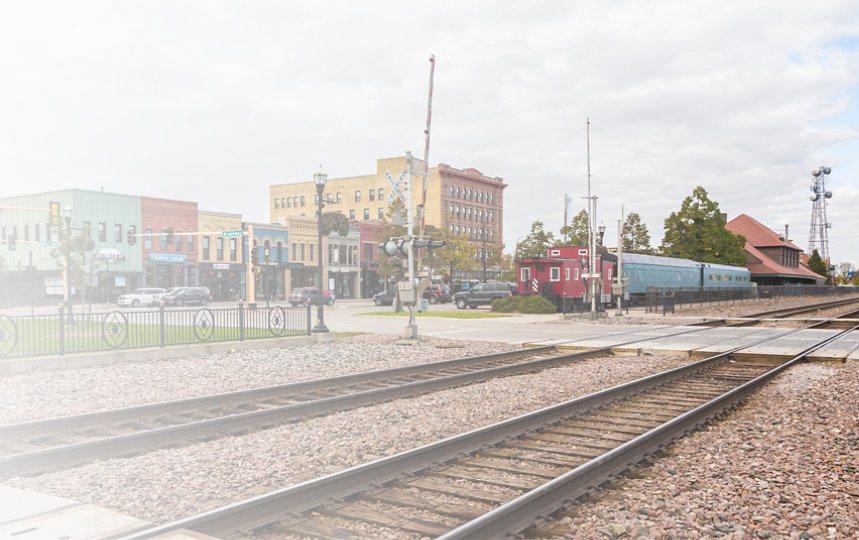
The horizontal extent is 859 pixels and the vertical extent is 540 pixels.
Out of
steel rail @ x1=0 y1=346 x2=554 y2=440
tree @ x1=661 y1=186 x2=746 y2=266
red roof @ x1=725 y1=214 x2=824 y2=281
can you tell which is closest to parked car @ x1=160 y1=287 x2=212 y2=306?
steel rail @ x1=0 y1=346 x2=554 y2=440

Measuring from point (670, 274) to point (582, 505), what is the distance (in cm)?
5048

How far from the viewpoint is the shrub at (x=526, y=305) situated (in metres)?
37.3

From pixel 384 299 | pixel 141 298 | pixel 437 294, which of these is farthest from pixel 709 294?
pixel 141 298

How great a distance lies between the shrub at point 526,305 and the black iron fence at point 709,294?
6.30m

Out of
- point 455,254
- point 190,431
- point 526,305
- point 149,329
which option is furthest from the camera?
point 455,254

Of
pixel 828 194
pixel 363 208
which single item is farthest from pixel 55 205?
pixel 828 194

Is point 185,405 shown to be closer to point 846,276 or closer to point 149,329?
point 149,329

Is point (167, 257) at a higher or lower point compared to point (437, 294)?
higher

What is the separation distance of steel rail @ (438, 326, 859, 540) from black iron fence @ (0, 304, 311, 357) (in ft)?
39.2

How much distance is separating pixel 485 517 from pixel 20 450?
5.37 m

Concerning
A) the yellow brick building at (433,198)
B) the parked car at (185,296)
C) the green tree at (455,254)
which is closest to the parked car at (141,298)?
the parked car at (185,296)

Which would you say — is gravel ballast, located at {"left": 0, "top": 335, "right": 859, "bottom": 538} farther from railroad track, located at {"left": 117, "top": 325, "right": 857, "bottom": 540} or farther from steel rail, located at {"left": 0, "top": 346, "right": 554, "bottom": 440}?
steel rail, located at {"left": 0, "top": 346, "right": 554, "bottom": 440}

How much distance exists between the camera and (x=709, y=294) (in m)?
48.0

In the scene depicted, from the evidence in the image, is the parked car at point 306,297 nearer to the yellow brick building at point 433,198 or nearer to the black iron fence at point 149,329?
the black iron fence at point 149,329
